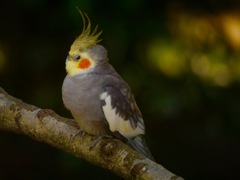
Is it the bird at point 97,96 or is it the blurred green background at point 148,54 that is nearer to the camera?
the bird at point 97,96

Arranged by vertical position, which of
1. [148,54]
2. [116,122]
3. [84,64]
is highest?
[84,64]

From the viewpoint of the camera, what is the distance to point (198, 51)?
322 centimetres

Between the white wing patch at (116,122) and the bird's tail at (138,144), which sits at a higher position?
the white wing patch at (116,122)

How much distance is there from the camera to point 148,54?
3.19m

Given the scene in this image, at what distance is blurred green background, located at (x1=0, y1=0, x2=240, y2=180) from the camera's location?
3.16 m

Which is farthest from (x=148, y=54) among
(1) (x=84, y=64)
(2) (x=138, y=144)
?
(1) (x=84, y=64)

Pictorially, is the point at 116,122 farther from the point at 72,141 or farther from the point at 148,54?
the point at 148,54

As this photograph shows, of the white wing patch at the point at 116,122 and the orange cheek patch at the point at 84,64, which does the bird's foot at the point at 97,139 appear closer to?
the white wing patch at the point at 116,122

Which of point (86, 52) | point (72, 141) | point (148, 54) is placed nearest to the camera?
point (86, 52)

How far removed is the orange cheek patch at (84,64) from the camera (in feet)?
6.82

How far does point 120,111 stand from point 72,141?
0.53ft

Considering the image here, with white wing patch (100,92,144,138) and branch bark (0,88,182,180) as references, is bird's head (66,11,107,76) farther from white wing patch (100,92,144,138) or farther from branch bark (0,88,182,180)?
branch bark (0,88,182,180)

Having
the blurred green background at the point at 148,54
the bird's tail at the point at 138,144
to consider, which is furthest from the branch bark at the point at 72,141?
the blurred green background at the point at 148,54

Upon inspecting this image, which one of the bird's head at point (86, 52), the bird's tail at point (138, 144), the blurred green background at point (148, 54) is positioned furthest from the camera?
the blurred green background at point (148, 54)
